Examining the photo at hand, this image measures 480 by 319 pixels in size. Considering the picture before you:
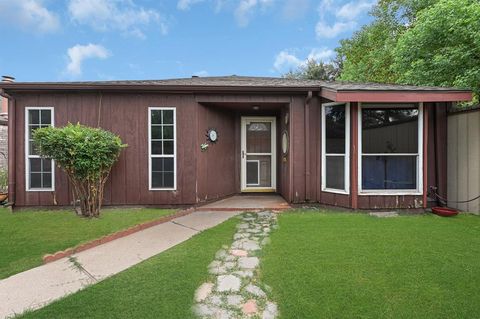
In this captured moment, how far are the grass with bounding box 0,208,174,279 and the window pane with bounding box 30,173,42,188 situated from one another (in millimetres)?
515

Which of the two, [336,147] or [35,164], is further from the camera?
[35,164]

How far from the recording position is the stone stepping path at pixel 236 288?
1.95 meters

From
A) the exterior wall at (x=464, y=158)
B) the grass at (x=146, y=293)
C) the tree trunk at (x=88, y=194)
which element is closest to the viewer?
the grass at (x=146, y=293)

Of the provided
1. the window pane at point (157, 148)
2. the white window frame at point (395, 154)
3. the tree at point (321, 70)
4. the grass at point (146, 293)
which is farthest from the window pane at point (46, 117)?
the tree at point (321, 70)

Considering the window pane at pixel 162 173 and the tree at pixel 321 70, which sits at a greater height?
the tree at pixel 321 70

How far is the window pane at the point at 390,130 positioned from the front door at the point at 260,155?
2.40 metres

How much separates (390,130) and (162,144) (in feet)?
14.6

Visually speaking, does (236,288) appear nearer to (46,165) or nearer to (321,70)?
(46,165)

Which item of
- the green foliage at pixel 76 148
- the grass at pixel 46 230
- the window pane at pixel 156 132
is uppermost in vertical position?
the window pane at pixel 156 132

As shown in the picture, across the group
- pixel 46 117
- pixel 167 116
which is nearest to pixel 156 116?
pixel 167 116

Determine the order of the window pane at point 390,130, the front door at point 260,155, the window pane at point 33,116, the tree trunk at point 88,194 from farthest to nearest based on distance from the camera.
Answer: the front door at point 260,155, the window pane at point 33,116, the window pane at point 390,130, the tree trunk at point 88,194

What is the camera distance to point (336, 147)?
5.10 meters

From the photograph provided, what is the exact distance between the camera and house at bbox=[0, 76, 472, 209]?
16.2ft

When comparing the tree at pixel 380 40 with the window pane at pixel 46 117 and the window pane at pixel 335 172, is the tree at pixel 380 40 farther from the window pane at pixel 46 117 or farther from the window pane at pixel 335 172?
the window pane at pixel 46 117
